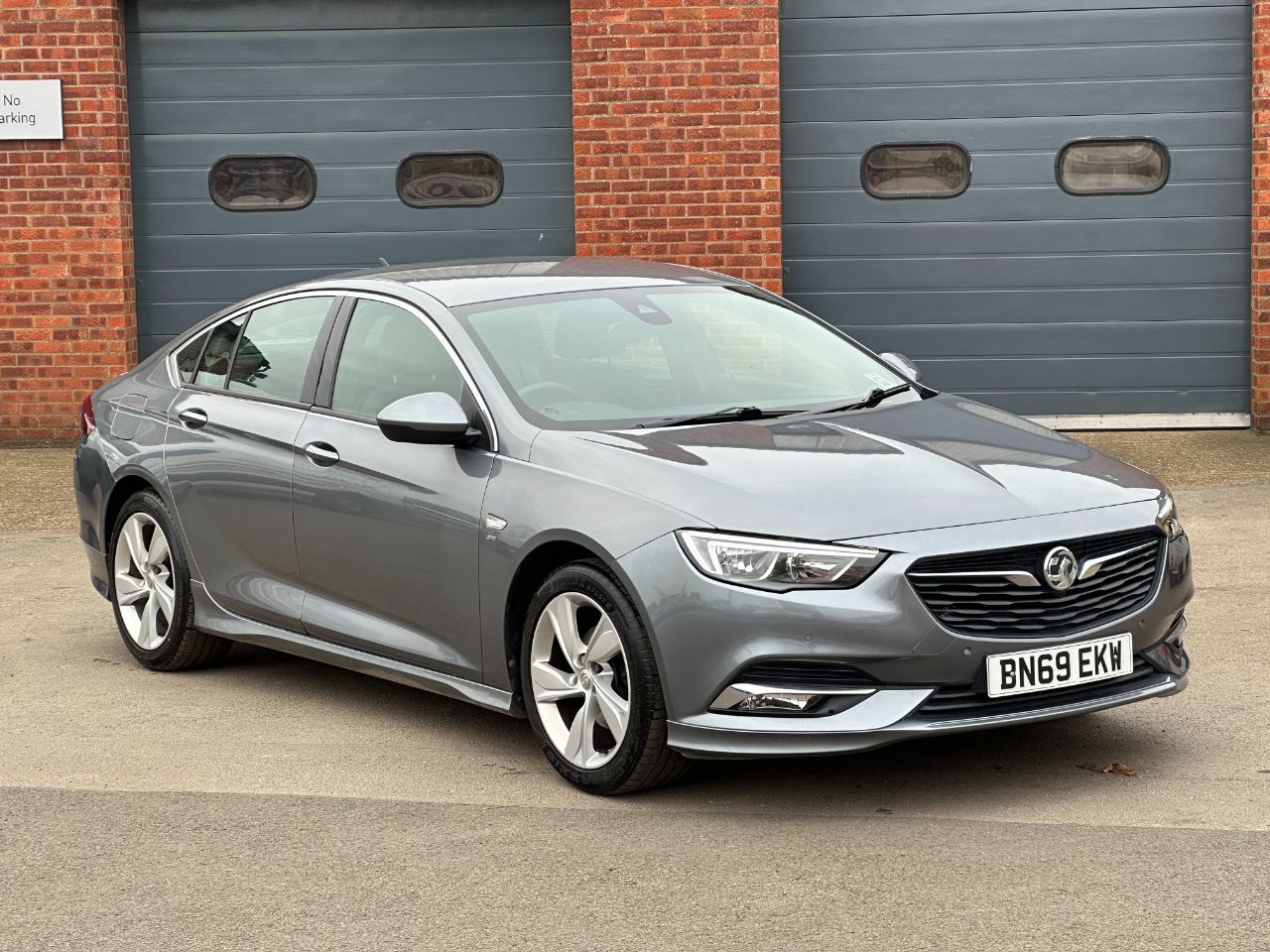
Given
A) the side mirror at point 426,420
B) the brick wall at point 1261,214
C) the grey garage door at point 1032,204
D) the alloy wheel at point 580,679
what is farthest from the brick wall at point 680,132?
the alloy wheel at point 580,679

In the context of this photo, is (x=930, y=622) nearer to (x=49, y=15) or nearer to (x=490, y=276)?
(x=490, y=276)

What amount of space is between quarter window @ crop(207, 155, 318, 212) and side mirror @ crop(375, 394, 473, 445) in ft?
26.3

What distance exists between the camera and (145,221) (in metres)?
13.7

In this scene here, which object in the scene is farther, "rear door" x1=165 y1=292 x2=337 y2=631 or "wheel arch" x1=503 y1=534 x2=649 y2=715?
"rear door" x1=165 y1=292 x2=337 y2=631

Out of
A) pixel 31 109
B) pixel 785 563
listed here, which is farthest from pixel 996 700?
pixel 31 109

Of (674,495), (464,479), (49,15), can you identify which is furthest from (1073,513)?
(49,15)

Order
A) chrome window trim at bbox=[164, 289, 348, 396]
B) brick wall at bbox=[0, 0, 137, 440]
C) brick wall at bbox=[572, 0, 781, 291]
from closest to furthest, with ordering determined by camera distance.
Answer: chrome window trim at bbox=[164, 289, 348, 396] → brick wall at bbox=[572, 0, 781, 291] → brick wall at bbox=[0, 0, 137, 440]

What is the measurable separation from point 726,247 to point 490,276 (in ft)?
21.4

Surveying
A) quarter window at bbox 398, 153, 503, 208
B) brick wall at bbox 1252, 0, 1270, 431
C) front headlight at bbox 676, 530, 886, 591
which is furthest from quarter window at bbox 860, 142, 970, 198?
front headlight at bbox 676, 530, 886, 591

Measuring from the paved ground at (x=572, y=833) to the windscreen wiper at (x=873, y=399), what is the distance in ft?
3.50

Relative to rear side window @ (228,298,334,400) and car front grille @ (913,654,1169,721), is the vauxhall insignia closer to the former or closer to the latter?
car front grille @ (913,654,1169,721)

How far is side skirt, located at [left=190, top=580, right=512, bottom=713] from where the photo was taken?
5891mm

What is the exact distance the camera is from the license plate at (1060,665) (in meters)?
5.10

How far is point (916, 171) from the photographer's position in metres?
13.3
